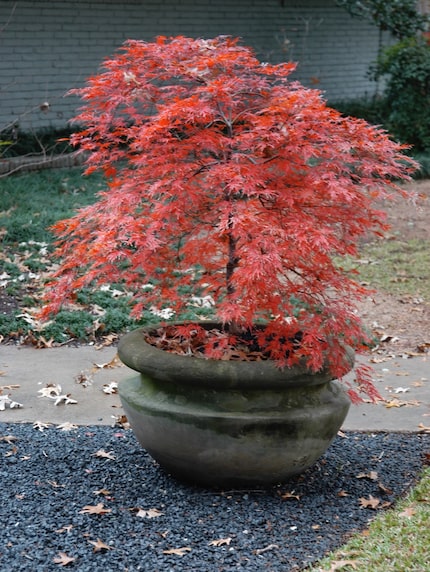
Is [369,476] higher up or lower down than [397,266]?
higher up

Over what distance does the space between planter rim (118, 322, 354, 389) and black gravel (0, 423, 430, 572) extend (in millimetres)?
610

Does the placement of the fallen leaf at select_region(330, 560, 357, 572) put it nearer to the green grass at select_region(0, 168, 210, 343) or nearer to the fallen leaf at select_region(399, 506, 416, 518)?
the fallen leaf at select_region(399, 506, 416, 518)

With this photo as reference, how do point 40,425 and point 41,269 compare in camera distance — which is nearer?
point 40,425

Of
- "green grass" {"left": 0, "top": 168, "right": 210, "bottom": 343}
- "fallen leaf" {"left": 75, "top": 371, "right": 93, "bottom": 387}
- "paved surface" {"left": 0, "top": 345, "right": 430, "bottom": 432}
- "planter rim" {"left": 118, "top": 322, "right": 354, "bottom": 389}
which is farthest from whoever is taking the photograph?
"green grass" {"left": 0, "top": 168, "right": 210, "bottom": 343}

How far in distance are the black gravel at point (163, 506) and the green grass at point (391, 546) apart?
0.31ft

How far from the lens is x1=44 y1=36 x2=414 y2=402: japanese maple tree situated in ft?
12.7

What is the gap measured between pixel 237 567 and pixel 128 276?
1.57m

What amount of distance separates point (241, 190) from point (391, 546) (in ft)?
5.68

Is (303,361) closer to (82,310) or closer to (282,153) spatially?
(282,153)

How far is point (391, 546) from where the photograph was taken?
3.60 m

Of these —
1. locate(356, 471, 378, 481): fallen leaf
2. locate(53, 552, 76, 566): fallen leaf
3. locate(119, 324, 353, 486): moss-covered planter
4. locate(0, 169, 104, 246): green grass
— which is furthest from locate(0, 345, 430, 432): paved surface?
locate(0, 169, 104, 246): green grass

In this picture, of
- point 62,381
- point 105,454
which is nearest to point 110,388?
point 62,381

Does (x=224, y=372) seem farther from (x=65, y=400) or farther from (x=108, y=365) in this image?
(x=108, y=365)

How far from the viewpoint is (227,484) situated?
164 inches
